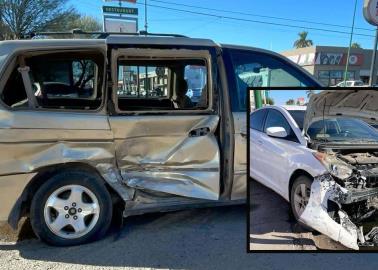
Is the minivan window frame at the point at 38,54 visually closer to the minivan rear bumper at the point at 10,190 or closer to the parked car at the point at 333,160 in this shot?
the minivan rear bumper at the point at 10,190

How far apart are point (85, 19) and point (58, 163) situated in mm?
31610

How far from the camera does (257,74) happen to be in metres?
4.13

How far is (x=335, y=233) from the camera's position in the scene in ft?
6.08

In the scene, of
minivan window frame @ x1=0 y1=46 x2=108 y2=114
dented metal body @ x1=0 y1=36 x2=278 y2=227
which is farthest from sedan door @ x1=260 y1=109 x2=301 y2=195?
minivan window frame @ x1=0 y1=46 x2=108 y2=114

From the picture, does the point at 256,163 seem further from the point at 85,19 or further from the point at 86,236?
the point at 85,19

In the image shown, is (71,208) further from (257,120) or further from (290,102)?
(290,102)

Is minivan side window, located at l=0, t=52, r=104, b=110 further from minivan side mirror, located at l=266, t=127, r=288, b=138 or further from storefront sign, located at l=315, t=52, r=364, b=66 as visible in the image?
storefront sign, located at l=315, t=52, r=364, b=66

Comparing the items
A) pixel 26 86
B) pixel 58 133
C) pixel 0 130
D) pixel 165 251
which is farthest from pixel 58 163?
pixel 165 251

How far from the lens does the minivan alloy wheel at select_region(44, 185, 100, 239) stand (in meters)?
3.54

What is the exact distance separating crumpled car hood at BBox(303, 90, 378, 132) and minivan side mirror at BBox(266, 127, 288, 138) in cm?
15

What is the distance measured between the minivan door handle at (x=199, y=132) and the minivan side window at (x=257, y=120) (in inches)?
69.3

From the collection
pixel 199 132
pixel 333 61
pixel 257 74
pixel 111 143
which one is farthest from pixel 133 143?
pixel 333 61

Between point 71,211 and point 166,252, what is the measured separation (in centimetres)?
94

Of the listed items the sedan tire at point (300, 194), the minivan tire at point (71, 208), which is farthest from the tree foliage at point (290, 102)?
the minivan tire at point (71, 208)
